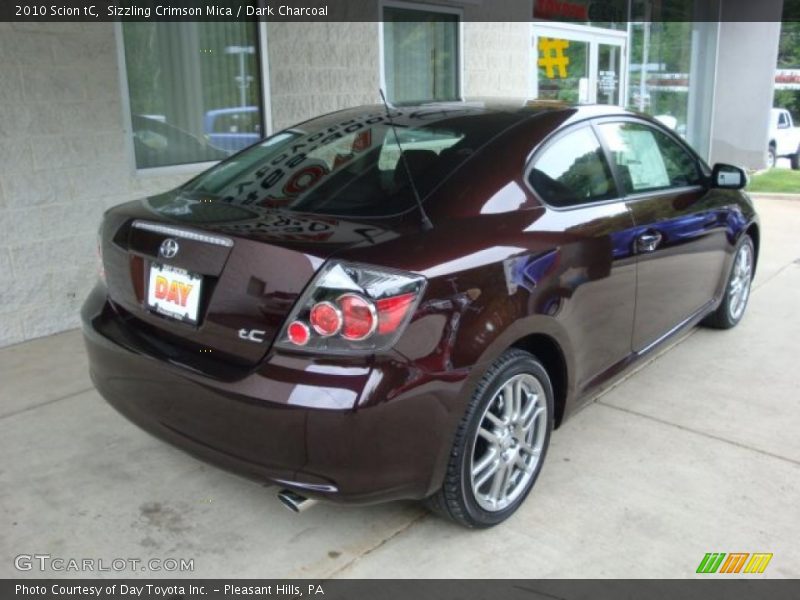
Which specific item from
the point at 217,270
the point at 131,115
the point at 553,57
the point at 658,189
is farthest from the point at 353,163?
the point at 553,57

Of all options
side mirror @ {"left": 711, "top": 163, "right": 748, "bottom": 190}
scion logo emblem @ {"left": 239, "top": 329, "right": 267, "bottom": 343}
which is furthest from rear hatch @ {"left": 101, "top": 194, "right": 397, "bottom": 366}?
side mirror @ {"left": 711, "top": 163, "right": 748, "bottom": 190}

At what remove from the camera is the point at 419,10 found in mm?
7355

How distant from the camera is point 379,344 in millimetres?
2225

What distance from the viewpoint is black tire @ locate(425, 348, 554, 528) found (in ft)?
8.20

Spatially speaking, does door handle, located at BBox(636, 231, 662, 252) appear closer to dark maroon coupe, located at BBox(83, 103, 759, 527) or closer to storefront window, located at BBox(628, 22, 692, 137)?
dark maroon coupe, located at BBox(83, 103, 759, 527)

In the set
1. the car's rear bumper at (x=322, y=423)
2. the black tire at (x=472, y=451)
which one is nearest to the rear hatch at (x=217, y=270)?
the car's rear bumper at (x=322, y=423)

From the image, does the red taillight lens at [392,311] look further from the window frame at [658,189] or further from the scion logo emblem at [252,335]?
the window frame at [658,189]

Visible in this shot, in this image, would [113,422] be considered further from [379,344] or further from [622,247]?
[622,247]

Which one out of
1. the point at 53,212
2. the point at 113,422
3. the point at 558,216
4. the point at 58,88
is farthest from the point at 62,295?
the point at 558,216

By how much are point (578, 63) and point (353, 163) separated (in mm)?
8121

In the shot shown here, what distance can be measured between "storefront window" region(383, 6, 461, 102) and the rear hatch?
4.93m

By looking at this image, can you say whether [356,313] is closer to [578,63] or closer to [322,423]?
[322,423]

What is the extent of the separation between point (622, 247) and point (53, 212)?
11.6 ft

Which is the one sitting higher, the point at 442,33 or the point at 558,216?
the point at 442,33
